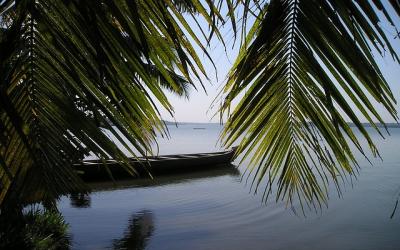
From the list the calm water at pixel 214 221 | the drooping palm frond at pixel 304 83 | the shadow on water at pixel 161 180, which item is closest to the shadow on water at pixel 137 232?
the calm water at pixel 214 221

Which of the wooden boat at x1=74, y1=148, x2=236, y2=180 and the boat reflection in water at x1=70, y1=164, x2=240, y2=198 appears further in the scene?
the wooden boat at x1=74, y1=148, x2=236, y2=180

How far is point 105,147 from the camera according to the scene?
3.67 ft

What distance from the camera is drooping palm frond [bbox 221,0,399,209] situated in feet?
3.06

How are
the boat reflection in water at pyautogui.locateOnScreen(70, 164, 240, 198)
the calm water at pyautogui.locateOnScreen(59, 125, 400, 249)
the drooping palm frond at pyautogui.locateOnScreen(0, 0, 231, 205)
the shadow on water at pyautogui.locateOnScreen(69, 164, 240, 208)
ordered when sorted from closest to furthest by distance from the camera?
the drooping palm frond at pyautogui.locateOnScreen(0, 0, 231, 205) < the calm water at pyautogui.locateOnScreen(59, 125, 400, 249) < the shadow on water at pyautogui.locateOnScreen(69, 164, 240, 208) < the boat reflection in water at pyautogui.locateOnScreen(70, 164, 240, 198)

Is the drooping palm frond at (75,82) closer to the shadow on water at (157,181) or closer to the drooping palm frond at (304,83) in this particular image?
the drooping palm frond at (304,83)

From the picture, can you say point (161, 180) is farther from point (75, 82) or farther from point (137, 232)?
point (75, 82)

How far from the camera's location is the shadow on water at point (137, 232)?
10.1 meters

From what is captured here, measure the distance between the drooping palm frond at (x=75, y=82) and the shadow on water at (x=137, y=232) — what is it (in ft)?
30.6

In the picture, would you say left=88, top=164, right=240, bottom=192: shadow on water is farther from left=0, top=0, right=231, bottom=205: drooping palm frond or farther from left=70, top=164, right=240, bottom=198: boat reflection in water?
left=0, top=0, right=231, bottom=205: drooping palm frond

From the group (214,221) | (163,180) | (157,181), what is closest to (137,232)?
(214,221)

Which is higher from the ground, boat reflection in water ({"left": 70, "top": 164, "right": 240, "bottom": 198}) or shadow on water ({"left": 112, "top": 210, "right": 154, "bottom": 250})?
boat reflection in water ({"left": 70, "top": 164, "right": 240, "bottom": 198})

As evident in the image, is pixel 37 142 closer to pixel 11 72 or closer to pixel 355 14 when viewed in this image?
pixel 11 72

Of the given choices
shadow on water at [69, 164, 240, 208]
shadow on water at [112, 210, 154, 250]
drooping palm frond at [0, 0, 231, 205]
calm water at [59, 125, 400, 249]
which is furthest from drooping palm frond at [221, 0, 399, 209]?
shadow on water at [69, 164, 240, 208]

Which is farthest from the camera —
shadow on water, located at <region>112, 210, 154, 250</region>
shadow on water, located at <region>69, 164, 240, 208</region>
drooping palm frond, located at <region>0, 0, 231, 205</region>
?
shadow on water, located at <region>69, 164, 240, 208</region>
